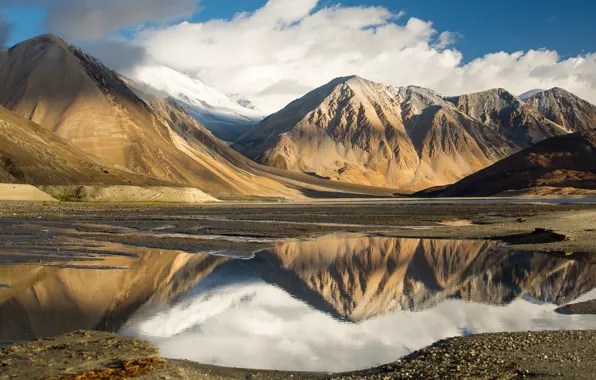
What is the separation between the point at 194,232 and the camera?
4766cm

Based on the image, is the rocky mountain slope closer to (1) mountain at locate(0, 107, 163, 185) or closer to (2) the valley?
(2) the valley

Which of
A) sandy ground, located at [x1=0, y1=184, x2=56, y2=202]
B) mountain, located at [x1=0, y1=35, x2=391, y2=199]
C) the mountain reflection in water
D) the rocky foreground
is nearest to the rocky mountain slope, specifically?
the mountain reflection in water

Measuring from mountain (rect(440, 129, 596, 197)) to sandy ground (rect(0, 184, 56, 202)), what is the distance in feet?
419

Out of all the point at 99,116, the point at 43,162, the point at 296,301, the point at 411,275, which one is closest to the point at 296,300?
the point at 296,301

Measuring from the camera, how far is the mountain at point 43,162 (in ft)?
345

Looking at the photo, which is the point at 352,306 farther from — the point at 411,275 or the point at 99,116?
the point at 99,116

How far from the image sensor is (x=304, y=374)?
12.1 meters

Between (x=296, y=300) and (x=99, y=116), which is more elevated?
(x=99, y=116)

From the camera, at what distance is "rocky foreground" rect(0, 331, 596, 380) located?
34.9 ft

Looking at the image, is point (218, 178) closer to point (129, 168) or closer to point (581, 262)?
point (129, 168)

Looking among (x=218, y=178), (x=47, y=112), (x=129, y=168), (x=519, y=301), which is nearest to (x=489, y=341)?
(x=519, y=301)

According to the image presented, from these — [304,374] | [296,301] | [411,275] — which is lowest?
[296,301]

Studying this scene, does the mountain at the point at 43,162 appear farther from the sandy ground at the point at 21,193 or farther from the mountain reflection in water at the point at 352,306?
the mountain reflection in water at the point at 352,306

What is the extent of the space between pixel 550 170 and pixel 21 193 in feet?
481
